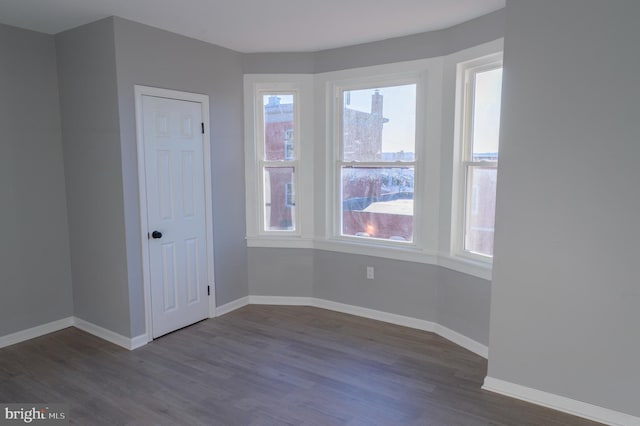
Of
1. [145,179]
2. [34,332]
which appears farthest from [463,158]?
[34,332]

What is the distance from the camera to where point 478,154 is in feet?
11.0

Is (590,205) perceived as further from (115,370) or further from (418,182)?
(115,370)

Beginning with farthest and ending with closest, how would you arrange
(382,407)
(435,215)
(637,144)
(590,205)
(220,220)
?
(220,220)
(435,215)
(382,407)
(590,205)
(637,144)

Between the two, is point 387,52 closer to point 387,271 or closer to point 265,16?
point 265,16

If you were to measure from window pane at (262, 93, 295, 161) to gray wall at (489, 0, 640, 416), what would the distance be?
7.42 feet

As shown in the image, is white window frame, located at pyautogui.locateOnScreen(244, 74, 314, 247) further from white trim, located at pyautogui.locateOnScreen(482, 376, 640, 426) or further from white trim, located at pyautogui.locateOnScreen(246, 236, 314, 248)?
white trim, located at pyautogui.locateOnScreen(482, 376, 640, 426)

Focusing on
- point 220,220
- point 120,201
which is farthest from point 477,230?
point 120,201

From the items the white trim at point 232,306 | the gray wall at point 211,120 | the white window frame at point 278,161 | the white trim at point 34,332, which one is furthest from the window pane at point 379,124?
the white trim at point 34,332

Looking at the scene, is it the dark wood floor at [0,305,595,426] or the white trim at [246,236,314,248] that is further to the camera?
the white trim at [246,236,314,248]

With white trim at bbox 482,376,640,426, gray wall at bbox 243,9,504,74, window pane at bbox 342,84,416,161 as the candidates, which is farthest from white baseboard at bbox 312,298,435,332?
gray wall at bbox 243,9,504,74

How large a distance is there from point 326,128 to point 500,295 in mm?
2275

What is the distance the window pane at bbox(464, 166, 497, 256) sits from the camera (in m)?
3.26

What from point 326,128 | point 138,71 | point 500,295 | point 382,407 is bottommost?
point 382,407

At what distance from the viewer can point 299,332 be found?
3.72 metres
